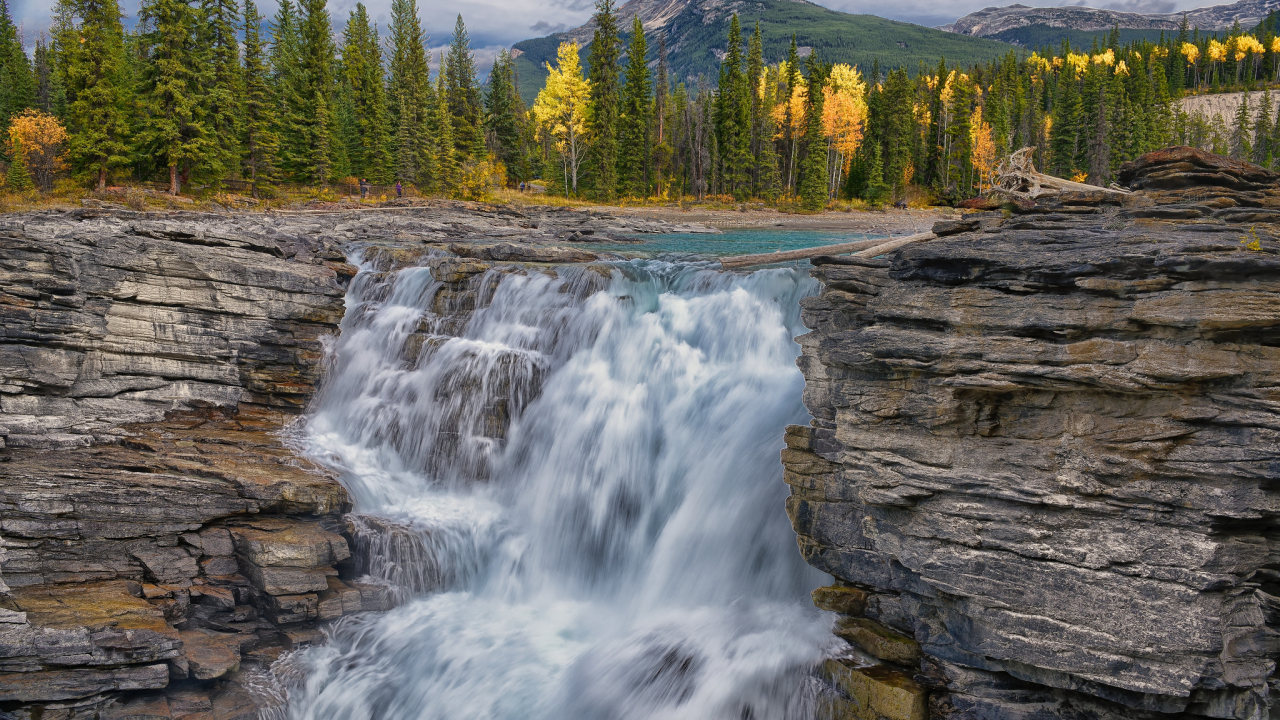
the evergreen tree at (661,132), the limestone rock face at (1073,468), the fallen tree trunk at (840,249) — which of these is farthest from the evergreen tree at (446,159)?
the limestone rock face at (1073,468)

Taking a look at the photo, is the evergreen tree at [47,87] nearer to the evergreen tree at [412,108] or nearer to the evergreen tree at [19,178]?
the evergreen tree at [19,178]

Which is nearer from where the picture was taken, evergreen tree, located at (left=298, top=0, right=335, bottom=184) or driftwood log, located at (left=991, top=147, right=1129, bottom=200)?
driftwood log, located at (left=991, top=147, right=1129, bottom=200)

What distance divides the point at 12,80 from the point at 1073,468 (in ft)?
217

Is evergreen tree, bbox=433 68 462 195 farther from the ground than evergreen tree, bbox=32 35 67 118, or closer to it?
closer to it

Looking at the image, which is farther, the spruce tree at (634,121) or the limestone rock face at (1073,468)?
the spruce tree at (634,121)

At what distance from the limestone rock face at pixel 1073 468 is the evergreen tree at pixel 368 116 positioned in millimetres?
48690

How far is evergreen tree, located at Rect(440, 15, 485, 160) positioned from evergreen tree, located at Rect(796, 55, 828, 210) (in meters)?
25.6

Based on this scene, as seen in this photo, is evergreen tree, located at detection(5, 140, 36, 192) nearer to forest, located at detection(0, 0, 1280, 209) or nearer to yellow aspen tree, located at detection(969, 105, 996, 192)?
forest, located at detection(0, 0, 1280, 209)

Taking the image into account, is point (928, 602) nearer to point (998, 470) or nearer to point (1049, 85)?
point (998, 470)

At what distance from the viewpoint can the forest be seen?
3875 cm

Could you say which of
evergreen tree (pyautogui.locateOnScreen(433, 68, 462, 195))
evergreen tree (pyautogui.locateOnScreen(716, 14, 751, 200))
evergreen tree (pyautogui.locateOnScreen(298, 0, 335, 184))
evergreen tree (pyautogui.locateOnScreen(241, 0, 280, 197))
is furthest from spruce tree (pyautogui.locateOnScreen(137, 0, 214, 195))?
evergreen tree (pyautogui.locateOnScreen(716, 14, 751, 200))

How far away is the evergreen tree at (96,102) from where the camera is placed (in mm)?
37875

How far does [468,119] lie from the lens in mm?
59625

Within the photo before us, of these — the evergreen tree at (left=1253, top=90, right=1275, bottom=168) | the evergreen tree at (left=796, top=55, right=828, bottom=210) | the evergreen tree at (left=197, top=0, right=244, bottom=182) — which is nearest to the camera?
the evergreen tree at (left=197, top=0, right=244, bottom=182)
